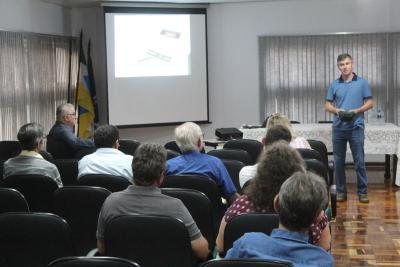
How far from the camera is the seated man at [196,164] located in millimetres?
4371

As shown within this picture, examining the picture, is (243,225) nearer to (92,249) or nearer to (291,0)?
(92,249)

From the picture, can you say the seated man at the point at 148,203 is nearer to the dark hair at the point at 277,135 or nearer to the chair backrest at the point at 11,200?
the chair backrest at the point at 11,200

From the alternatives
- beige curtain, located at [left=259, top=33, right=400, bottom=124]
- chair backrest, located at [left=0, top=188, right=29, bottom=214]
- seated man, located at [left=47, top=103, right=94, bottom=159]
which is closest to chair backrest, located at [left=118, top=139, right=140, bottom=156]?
seated man, located at [left=47, top=103, right=94, bottom=159]

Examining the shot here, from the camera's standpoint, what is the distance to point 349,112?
6789 mm

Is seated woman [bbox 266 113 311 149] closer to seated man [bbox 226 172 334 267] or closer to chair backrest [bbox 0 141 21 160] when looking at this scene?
chair backrest [bbox 0 141 21 160]

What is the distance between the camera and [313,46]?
32.2 ft

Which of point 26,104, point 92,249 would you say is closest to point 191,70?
point 26,104

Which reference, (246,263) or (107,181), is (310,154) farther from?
(246,263)

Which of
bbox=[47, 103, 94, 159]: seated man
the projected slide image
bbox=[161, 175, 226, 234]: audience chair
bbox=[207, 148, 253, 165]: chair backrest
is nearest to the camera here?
bbox=[161, 175, 226, 234]: audience chair

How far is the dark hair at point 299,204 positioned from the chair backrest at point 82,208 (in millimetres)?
1688

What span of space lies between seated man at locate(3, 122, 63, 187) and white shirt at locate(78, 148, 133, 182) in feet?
0.80

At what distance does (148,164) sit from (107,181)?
2.93 feet

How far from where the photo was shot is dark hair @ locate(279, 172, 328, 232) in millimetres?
2219

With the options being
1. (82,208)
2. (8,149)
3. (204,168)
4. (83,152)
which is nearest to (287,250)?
(82,208)
